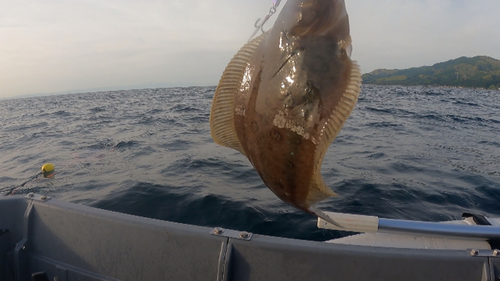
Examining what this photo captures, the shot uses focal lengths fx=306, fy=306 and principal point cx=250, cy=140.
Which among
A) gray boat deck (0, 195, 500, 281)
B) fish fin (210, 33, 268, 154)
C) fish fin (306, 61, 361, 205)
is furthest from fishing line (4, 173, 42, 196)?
fish fin (306, 61, 361, 205)

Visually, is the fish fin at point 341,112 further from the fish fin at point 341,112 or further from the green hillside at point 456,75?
the green hillside at point 456,75

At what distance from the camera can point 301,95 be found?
56.2 inches

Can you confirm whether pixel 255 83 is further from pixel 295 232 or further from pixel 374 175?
pixel 374 175

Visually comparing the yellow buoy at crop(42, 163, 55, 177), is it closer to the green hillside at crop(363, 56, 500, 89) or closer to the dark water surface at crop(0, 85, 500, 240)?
the dark water surface at crop(0, 85, 500, 240)

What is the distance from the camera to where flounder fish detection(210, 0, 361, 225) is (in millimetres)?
1445

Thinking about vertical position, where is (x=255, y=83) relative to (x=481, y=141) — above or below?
above

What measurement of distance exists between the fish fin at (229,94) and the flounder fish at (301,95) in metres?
0.15

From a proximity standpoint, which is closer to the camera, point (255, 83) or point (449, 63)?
point (255, 83)

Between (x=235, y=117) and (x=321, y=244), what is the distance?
150 cm

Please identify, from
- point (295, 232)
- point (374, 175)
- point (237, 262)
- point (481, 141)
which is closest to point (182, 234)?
point (237, 262)

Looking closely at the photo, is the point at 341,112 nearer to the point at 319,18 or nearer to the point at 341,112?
the point at 341,112

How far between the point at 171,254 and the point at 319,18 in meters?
2.31

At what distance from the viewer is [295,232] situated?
4973mm

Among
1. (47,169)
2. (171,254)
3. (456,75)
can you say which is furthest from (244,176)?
(456,75)
